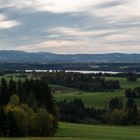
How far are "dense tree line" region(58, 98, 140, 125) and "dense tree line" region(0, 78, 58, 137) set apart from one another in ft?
122

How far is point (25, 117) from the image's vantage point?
64312 mm

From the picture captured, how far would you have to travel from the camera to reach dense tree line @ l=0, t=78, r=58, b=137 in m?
61.8

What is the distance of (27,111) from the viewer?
67750 millimetres

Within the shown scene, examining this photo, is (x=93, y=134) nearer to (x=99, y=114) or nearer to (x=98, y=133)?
(x=98, y=133)

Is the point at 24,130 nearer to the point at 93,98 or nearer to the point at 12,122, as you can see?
the point at 12,122

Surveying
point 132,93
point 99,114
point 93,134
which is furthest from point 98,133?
point 132,93

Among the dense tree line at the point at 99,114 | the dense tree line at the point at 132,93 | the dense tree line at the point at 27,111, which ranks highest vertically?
the dense tree line at the point at 27,111

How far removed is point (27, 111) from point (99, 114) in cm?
6948

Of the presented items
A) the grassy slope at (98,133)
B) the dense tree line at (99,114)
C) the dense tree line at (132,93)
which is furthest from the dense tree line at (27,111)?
the dense tree line at (132,93)

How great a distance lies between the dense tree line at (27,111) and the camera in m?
61.8

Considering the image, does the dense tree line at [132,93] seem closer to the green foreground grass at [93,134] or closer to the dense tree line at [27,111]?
the dense tree line at [27,111]

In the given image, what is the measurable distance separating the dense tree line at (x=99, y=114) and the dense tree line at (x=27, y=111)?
37.3 m

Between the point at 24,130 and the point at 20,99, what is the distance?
46.7ft

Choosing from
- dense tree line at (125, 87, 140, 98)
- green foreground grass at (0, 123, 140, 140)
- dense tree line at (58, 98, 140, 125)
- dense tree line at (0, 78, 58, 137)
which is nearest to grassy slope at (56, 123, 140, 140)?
green foreground grass at (0, 123, 140, 140)
